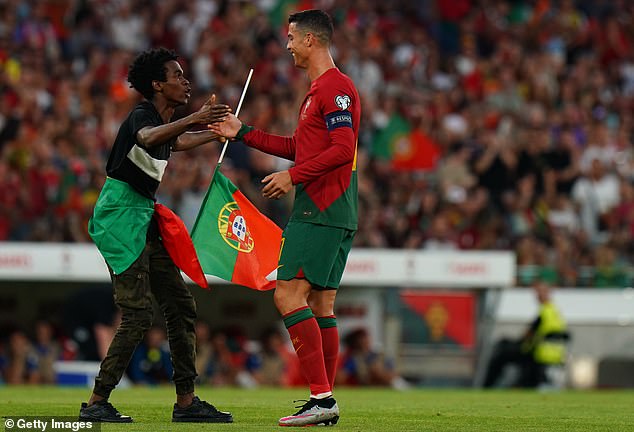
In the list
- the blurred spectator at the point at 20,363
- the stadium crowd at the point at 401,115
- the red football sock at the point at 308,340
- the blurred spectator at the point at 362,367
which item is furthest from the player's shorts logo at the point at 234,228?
the blurred spectator at the point at 362,367

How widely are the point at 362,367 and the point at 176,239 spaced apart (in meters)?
10.4

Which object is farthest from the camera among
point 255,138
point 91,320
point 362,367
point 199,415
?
point 362,367

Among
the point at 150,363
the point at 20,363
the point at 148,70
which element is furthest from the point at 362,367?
the point at 148,70

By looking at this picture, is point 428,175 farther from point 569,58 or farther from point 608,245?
point 569,58

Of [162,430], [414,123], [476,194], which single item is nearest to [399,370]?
[476,194]

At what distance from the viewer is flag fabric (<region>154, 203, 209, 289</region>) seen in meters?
9.20

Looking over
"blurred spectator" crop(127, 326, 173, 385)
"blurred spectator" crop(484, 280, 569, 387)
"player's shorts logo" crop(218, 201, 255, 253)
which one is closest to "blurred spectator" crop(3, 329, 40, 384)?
"blurred spectator" crop(127, 326, 173, 385)

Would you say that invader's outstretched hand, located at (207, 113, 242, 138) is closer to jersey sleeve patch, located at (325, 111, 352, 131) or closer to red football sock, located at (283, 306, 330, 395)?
jersey sleeve patch, located at (325, 111, 352, 131)

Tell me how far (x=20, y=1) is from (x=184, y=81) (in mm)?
13994

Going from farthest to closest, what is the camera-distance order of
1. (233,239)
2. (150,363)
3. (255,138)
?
(150,363) < (233,239) < (255,138)

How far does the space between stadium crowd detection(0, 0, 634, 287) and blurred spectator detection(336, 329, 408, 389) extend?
1.46m

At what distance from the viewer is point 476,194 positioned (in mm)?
21516

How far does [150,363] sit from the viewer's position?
18.5m

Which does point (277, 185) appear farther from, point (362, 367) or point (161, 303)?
point (362, 367)
